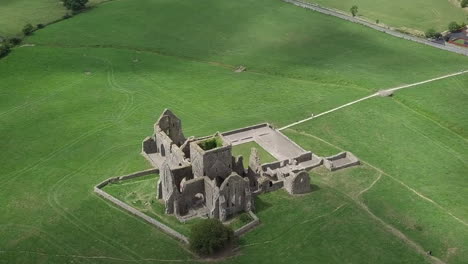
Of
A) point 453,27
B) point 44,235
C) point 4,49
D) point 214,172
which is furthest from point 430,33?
point 44,235

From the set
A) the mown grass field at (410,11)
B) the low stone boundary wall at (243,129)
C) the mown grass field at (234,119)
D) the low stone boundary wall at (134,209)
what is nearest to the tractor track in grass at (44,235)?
the mown grass field at (234,119)

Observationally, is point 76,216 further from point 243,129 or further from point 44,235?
point 243,129

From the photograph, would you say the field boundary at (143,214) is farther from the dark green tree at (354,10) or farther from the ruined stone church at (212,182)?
the dark green tree at (354,10)

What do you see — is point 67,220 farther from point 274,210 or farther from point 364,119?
point 364,119

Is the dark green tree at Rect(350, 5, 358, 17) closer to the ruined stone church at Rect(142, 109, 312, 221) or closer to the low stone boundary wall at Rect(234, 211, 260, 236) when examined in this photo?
the ruined stone church at Rect(142, 109, 312, 221)

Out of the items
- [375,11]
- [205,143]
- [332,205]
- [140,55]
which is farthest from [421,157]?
[375,11]

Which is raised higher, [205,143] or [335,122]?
[205,143]
